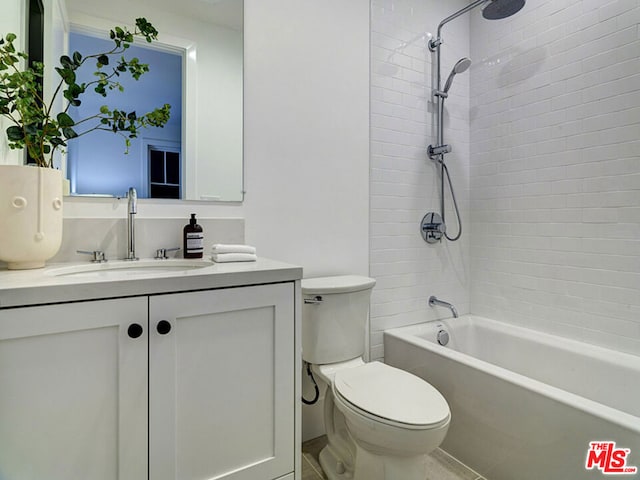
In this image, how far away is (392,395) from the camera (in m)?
1.29

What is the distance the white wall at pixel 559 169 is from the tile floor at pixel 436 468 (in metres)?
0.92

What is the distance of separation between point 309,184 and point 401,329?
1003 mm

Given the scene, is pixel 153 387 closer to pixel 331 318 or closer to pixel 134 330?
pixel 134 330

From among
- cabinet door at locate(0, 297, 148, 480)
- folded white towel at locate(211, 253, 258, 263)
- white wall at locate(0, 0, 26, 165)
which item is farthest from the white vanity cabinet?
white wall at locate(0, 0, 26, 165)

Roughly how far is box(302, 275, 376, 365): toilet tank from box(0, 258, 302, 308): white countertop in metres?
0.44

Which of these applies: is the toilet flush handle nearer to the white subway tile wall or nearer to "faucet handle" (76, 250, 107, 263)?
the white subway tile wall

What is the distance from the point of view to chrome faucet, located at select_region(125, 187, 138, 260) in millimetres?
1340

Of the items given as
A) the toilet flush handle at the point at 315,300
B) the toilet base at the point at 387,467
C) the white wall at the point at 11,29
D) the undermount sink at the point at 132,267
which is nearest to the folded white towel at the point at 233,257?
the undermount sink at the point at 132,267

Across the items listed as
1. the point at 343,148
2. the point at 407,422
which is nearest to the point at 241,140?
the point at 343,148

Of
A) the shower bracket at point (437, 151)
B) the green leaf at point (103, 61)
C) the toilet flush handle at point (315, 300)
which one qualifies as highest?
the green leaf at point (103, 61)

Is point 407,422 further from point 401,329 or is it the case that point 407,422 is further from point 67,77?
point 67,77

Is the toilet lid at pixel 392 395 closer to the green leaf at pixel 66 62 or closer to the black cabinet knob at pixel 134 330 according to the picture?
the black cabinet knob at pixel 134 330

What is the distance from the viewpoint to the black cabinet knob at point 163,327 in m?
0.94

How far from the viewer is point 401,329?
2.10 meters
